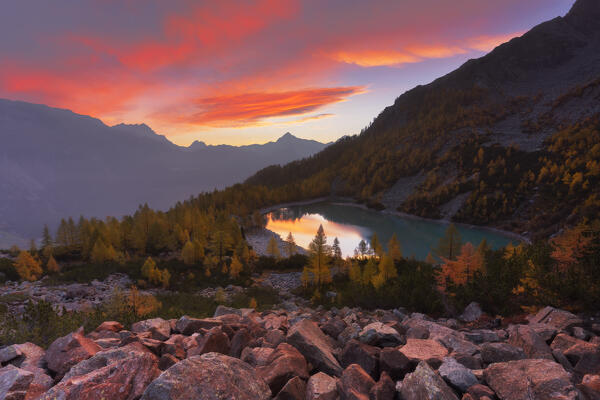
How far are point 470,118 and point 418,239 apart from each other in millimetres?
151558

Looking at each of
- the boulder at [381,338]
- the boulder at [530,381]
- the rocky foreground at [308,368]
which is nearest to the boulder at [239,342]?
the rocky foreground at [308,368]

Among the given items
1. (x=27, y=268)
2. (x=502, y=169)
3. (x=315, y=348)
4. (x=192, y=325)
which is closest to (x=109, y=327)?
(x=192, y=325)

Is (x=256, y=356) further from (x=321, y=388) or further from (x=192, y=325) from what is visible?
(x=192, y=325)

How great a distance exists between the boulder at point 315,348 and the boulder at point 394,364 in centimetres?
98

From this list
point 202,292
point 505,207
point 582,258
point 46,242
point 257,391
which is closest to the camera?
point 257,391

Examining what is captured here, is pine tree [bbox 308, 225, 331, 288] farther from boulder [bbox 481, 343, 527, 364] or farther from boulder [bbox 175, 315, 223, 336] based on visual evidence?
boulder [bbox 481, 343, 527, 364]

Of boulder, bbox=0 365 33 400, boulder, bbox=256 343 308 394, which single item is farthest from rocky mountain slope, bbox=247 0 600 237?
boulder, bbox=0 365 33 400

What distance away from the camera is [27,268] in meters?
41.9

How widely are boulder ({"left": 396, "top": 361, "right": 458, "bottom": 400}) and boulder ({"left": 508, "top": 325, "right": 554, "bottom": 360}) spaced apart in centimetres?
346

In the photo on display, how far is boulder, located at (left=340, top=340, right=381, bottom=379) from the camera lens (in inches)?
232

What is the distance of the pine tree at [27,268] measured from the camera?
135ft

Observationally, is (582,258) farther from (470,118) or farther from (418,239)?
(470,118)

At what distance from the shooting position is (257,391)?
4688mm

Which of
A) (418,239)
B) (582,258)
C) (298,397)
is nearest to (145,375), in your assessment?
(298,397)
